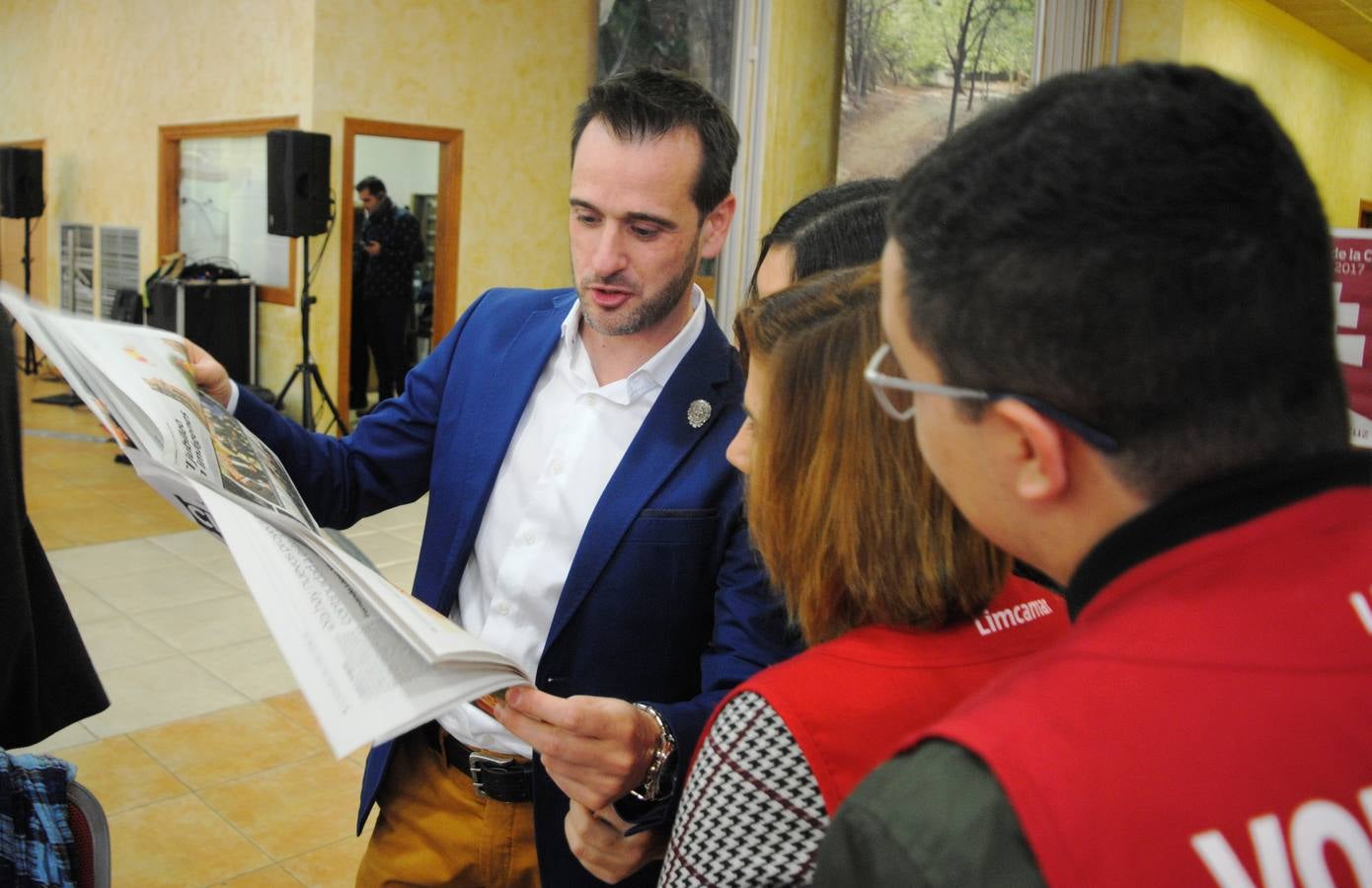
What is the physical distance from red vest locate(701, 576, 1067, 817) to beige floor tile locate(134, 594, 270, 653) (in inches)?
154

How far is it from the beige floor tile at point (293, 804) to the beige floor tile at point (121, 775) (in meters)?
0.13

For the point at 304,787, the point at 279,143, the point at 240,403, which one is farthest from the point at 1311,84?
the point at 240,403

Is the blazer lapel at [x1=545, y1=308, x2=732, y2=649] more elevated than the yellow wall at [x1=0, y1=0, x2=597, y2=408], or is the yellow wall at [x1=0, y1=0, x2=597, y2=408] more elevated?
the yellow wall at [x1=0, y1=0, x2=597, y2=408]

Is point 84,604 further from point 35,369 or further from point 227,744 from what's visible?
point 35,369

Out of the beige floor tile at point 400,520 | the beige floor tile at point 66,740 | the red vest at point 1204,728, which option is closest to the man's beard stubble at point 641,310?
the red vest at point 1204,728

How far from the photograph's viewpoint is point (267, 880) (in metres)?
2.82

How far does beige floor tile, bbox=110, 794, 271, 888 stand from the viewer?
280 cm

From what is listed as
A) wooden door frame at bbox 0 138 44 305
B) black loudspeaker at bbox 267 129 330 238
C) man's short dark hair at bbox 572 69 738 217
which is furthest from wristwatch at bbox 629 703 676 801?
wooden door frame at bbox 0 138 44 305

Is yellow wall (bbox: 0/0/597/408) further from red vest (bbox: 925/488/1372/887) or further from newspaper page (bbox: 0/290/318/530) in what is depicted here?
red vest (bbox: 925/488/1372/887)

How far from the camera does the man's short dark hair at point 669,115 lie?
1607mm

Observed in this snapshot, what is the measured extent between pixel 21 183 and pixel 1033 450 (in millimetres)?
11438

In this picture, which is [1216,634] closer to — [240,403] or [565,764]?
[565,764]

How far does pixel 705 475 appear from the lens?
149cm

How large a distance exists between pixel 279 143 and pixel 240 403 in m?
6.23
